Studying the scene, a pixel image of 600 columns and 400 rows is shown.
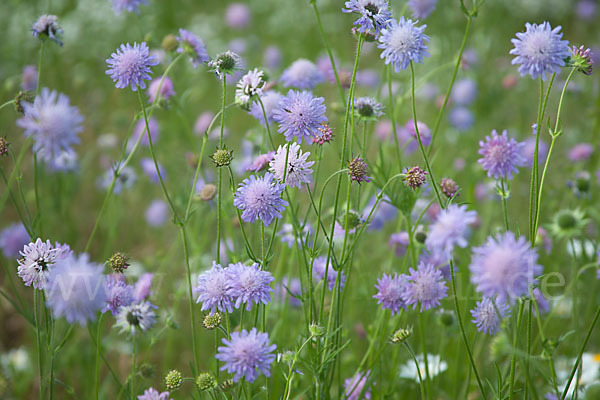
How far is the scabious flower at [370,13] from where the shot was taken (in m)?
1.21

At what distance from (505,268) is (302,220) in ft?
5.29

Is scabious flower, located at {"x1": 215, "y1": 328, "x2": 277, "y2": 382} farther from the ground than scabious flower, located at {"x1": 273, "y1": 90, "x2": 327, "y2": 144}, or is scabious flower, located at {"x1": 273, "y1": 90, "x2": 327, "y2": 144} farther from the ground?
scabious flower, located at {"x1": 273, "y1": 90, "x2": 327, "y2": 144}

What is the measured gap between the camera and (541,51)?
1079 millimetres

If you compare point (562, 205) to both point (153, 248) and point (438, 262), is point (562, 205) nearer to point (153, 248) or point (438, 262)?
point (438, 262)

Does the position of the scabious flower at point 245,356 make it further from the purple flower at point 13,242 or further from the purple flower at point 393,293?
the purple flower at point 13,242

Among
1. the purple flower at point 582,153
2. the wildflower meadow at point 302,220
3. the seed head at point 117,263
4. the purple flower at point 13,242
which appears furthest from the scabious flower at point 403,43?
the purple flower at point 13,242

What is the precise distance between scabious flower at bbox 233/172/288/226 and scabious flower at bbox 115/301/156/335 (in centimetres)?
44

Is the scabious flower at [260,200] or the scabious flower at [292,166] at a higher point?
the scabious flower at [292,166]

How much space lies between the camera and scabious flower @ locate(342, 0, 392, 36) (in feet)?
3.97

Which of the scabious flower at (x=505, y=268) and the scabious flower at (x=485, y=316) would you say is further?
the scabious flower at (x=485, y=316)

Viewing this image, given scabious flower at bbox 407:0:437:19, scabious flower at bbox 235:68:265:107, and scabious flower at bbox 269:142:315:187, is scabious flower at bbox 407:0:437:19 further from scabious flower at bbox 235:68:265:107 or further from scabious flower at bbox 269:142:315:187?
scabious flower at bbox 269:142:315:187

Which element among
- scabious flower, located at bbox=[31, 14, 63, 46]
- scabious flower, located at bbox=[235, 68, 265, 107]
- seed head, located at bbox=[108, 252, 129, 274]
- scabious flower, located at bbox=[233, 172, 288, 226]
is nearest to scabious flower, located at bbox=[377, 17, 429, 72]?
scabious flower, located at bbox=[235, 68, 265, 107]

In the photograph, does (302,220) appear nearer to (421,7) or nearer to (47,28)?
(421,7)

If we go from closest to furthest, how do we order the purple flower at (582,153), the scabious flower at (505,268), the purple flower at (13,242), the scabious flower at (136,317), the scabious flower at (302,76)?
1. the scabious flower at (505,268)
2. the scabious flower at (136,317)
3. the scabious flower at (302,76)
4. the purple flower at (13,242)
5. the purple flower at (582,153)
